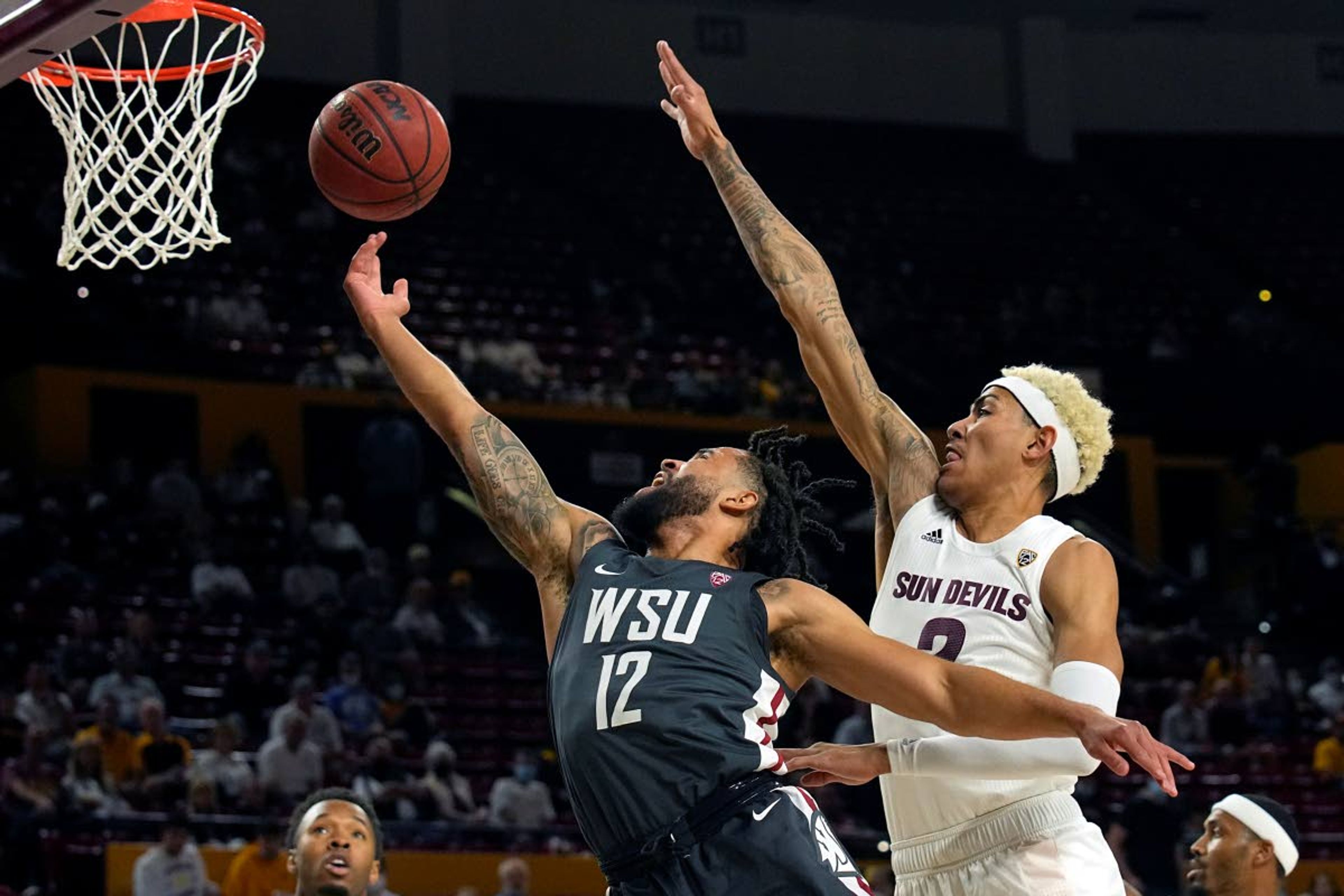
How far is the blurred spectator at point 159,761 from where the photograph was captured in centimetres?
1026

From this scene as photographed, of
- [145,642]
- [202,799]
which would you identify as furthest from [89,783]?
[145,642]

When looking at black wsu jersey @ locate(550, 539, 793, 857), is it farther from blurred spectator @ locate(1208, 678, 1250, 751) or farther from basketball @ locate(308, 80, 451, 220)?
blurred spectator @ locate(1208, 678, 1250, 751)

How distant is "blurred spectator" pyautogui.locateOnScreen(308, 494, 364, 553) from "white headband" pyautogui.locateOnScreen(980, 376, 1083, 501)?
35.5 feet

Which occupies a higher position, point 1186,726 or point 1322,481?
point 1322,481

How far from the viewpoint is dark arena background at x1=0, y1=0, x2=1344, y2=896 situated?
1168 cm

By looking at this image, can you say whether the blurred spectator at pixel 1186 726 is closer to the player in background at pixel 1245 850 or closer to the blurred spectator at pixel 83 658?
the blurred spectator at pixel 83 658

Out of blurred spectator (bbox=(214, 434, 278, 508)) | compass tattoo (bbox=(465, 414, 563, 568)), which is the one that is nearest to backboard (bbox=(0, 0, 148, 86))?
compass tattoo (bbox=(465, 414, 563, 568))

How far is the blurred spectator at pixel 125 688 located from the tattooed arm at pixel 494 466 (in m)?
7.62

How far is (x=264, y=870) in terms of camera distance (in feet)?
30.2

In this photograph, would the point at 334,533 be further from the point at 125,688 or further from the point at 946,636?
the point at 946,636

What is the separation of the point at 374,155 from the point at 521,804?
6835mm

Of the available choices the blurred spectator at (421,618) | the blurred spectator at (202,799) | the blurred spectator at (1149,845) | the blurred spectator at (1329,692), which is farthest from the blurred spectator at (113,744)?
the blurred spectator at (1329,692)

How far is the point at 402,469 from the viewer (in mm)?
15719

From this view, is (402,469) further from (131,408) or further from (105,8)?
(105,8)
